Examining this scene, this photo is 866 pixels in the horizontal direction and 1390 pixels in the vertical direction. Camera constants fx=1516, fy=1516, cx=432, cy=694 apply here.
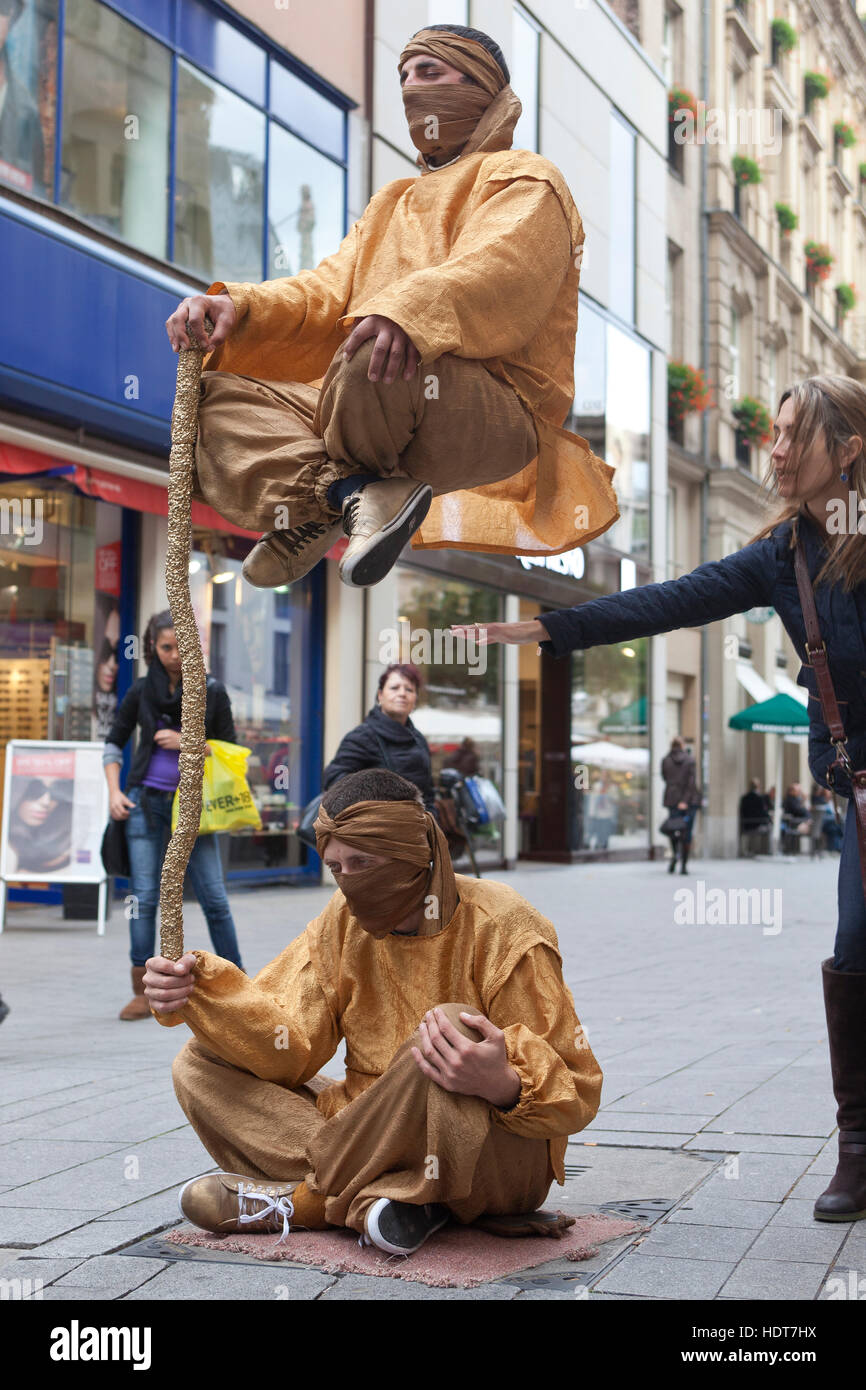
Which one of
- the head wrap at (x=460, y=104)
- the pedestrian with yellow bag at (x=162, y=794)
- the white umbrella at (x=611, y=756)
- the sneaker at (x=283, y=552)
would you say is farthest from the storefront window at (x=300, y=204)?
the sneaker at (x=283, y=552)

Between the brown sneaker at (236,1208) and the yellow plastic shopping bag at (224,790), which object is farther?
the yellow plastic shopping bag at (224,790)

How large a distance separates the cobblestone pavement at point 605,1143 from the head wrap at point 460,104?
2.48 m

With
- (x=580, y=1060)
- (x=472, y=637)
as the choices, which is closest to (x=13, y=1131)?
(x=580, y=1060)

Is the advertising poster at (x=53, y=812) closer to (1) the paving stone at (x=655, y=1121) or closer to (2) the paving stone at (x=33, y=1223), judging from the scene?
(1) the paving stone at (x=655, y=1121)

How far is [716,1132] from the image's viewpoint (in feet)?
16.0

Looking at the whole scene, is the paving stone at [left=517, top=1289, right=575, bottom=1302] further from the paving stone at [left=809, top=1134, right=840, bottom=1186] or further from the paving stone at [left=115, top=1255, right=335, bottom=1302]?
the paving stone at [left=809, top=1134, right=840, bottom=1186]

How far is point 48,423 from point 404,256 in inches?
337

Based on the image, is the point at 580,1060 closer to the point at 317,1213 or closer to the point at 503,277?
the point at 317,1213

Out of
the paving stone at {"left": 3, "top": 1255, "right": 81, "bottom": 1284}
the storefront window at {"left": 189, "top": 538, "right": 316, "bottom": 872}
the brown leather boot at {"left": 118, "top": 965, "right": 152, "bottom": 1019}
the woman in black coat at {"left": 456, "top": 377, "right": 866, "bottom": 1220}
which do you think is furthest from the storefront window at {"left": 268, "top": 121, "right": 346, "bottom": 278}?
the paving stone at {"left": 3, "top": 1255, "right": 81, "bottom": 1284}

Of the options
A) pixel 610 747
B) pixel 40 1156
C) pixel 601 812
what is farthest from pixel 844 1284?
pixel 610 747

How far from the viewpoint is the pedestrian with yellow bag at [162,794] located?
754 cm

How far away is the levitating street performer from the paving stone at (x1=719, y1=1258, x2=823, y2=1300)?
5.43 feet

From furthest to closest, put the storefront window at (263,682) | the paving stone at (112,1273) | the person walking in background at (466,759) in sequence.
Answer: the person walking in background at (466,759), the storefront window at (263,682), the paving stone at (112,1273)

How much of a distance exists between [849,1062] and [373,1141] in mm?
1322
